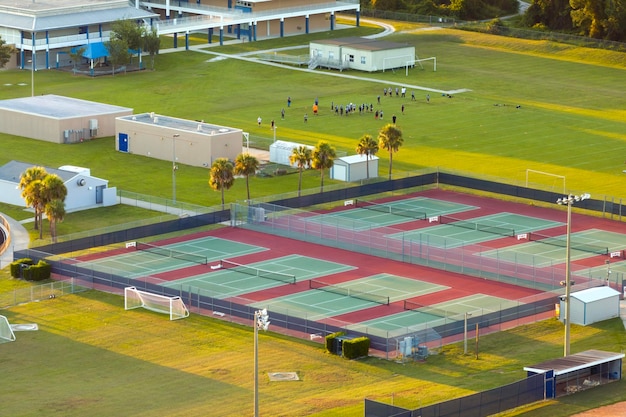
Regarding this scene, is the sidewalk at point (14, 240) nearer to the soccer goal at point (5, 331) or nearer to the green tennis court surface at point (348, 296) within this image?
→ the soccer goal at point (5, 331)

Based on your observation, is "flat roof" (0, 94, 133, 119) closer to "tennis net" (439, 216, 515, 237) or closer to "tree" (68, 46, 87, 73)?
"tree" (68, 46, 87, 73)

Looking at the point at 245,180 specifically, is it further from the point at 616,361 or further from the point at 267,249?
the point at 616,361

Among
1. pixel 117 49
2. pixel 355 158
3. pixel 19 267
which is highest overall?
pixel 117 49

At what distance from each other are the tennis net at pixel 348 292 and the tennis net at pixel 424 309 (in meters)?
1.38

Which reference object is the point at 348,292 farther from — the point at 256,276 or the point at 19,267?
the point at 19,267

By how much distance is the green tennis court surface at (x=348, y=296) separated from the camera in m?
93.7

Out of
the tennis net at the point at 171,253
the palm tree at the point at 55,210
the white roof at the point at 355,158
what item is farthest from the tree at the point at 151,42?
the tennis net at the point at 171,253

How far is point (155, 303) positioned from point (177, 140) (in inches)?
1695

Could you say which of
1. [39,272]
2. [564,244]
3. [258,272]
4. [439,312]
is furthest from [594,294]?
[39,272]

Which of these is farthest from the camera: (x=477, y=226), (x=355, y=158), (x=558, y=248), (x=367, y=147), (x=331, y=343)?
(x=355, y=158)

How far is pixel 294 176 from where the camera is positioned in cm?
13112

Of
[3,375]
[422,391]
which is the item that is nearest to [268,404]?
[422,391]

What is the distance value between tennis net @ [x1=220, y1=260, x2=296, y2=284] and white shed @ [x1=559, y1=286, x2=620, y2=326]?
61.3 ft

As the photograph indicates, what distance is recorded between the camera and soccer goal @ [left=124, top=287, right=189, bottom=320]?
92.2 meters
